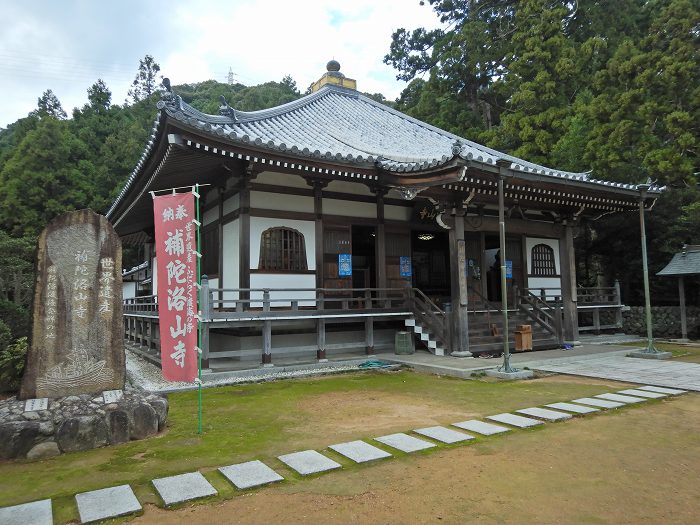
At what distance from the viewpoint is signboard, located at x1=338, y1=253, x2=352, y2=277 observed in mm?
12086

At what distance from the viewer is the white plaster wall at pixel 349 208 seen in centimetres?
1209

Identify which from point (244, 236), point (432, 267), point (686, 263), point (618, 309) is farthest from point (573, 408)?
point (618, 309)

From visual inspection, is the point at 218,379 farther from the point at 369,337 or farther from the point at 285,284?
the point at 369,337

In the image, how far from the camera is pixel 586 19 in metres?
25.9

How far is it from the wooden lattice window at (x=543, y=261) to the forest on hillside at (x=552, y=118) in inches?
175

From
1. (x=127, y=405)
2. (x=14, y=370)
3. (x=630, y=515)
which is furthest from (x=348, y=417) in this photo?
(x=14, y=370)

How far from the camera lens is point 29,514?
338cm

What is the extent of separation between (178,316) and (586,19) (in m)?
29.1

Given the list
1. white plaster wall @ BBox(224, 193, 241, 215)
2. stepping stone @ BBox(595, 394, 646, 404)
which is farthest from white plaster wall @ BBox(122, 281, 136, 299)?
stepping stone @ BBox(595, 394, 646, 404)

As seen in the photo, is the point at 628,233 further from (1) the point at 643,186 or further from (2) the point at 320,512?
(2) the point at 320,512

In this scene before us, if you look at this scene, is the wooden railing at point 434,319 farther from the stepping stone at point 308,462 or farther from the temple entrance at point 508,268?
the stepping stone at point 308,462

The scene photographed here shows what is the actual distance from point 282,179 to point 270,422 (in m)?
6.81

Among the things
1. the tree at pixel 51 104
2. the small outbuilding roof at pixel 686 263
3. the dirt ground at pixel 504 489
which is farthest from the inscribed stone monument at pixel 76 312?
the tree at pixel 51 104

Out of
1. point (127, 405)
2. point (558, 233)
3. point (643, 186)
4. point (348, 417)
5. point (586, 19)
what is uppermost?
point (586, 19)
